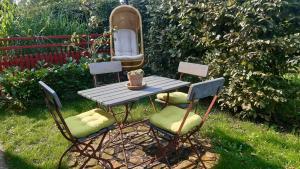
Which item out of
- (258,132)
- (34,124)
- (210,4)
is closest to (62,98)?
(34,124)

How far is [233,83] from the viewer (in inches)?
171

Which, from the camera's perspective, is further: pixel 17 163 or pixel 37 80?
pixel 37 80

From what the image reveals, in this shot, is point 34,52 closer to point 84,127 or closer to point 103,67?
point 103,67

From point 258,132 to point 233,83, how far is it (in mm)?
780

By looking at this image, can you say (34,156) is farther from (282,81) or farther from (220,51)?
(282,81)

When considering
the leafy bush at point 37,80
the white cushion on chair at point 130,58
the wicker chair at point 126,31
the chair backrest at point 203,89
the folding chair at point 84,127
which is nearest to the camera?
the chair backrest at point 203,89

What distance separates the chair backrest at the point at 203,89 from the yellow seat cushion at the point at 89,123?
90 centimetres

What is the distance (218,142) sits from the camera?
3.67m

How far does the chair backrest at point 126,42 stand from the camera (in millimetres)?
6754

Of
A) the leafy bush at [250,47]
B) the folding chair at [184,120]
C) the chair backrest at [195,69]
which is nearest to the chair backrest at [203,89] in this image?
the folding chair at [184,120]

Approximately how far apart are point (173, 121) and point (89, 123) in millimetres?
832

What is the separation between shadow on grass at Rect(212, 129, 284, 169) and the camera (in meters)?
3.17

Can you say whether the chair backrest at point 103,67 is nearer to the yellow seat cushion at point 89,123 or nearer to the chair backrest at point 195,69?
the yellow seat cushion at point 89,123

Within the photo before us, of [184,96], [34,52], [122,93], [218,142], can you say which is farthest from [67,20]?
[218,142]
